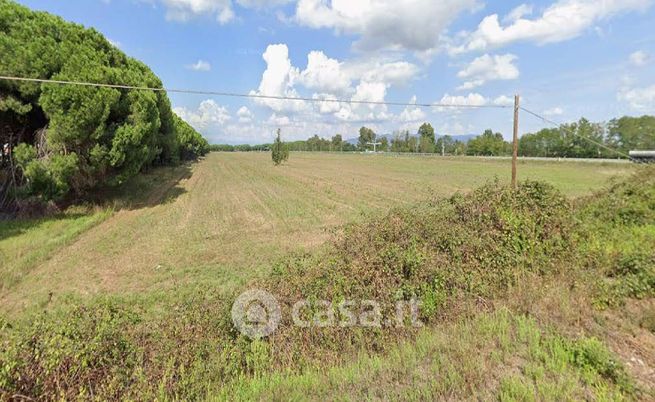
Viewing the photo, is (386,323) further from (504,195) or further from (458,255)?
(504,195)

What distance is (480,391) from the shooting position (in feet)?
8.69

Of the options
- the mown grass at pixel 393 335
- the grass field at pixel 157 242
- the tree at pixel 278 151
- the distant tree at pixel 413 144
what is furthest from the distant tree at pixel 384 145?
the mown grass at pixel 393 335

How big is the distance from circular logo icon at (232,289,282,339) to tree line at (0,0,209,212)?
11.2 meters

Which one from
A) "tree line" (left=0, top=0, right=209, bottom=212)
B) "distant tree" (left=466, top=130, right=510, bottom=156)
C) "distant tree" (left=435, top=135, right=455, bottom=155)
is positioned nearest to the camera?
"tree line" (left=0, top=0, right=209, bottom=212)

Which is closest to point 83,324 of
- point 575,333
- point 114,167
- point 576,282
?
point 575,333

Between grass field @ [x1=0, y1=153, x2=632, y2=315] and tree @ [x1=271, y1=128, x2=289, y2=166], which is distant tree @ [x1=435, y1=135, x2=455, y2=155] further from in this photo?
grass field @ [x1=0, y1=153, x2=632, y2=315]

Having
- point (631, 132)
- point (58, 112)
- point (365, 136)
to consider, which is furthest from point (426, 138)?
point (58, 112)

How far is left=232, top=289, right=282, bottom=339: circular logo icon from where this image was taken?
3.53 meters

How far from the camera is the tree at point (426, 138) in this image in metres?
101

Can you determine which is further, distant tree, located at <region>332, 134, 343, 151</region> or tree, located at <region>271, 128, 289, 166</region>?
distant tree, located at <region>332, 134, 343, 151</region>

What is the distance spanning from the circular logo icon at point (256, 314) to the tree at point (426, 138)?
103925mm

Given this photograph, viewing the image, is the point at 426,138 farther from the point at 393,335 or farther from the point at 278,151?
the point at 393,335

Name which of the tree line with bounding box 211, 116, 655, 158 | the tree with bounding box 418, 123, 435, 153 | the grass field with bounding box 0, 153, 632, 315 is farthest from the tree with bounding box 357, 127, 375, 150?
the grass field with bounding box 0, 153, 632, 315
